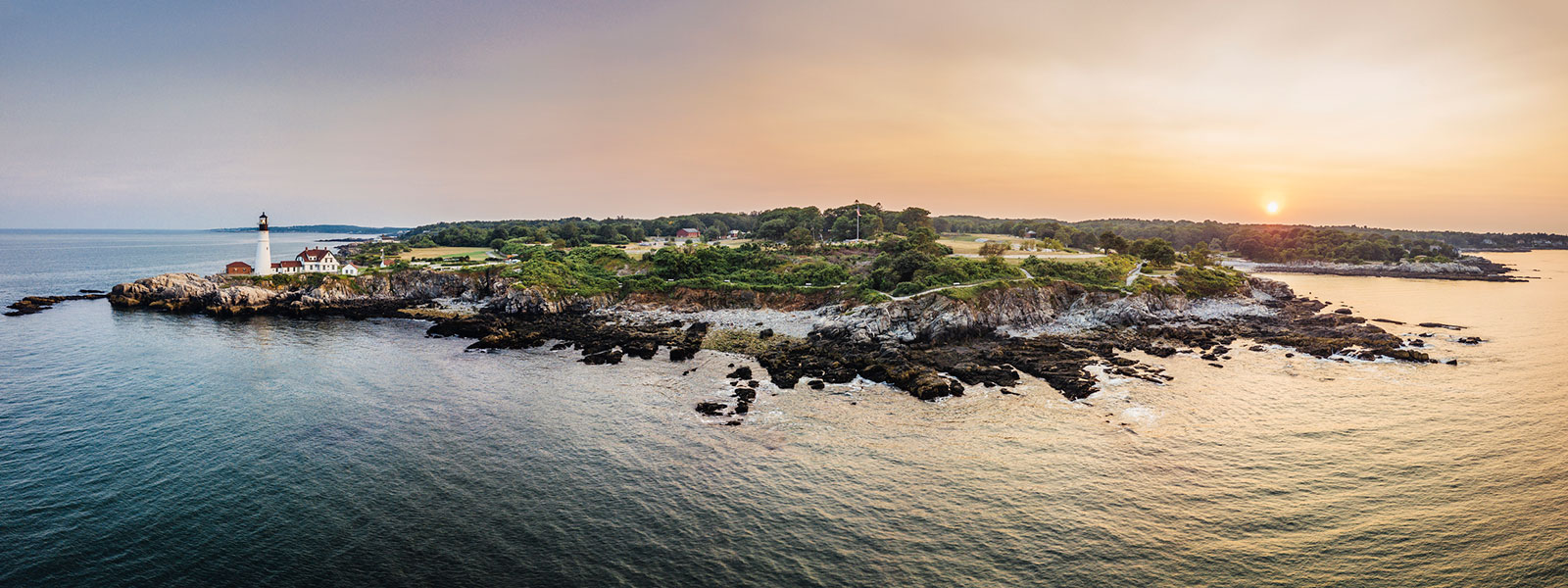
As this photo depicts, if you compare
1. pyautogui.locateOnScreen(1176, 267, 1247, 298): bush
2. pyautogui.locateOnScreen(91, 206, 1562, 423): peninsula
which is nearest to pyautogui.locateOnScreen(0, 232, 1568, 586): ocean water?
pyautogui.locateOnScreen(91, 206, 1562, 423): peninsula

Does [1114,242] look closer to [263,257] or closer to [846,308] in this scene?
[846,308]

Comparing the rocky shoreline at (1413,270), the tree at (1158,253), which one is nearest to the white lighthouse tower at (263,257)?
the tree at (1158,253)

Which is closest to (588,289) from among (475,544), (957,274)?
(957,274)

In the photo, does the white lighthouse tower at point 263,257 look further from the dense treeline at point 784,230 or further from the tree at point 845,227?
the tree at point 845,227

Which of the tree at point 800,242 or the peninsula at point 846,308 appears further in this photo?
the tree at point 800,242

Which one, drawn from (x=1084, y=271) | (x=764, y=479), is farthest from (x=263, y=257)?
(x=1084, y=271)

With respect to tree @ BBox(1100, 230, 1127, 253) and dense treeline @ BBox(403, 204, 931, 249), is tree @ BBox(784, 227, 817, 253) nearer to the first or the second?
dense treeline @ BBox(403, 204, 931, 249)
